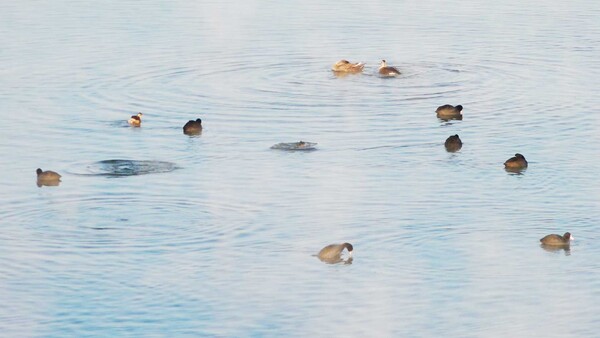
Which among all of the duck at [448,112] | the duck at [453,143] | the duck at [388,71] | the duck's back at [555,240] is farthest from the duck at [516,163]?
the duck at [388,71]

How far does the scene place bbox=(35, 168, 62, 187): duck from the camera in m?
28.5

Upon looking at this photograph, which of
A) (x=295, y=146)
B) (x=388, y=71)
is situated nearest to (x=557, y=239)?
(x=295, y=146)

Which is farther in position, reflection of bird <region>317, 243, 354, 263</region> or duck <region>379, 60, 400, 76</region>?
duck <region>379, 60, 400, 76</region>

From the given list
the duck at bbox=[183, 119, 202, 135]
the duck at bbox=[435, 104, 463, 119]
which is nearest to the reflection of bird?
the duck at bbox=[183, 119, 202, 135]

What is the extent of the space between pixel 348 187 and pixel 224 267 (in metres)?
5.62

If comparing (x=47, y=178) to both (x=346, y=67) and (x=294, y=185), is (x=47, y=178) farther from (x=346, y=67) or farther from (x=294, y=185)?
(x=346, y=67)

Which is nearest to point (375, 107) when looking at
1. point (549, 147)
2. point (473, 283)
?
point (549, 147)

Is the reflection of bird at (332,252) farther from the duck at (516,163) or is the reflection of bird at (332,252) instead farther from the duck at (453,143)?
the duck at (453,143)

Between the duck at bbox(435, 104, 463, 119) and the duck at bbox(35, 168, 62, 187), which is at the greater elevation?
the duck at bbox(435, 104, 463, 119)

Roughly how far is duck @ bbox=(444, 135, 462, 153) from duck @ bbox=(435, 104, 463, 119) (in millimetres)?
3461

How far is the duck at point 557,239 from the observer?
24422mm

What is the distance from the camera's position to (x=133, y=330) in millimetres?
20578

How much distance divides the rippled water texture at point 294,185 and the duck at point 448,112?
0.37 metres

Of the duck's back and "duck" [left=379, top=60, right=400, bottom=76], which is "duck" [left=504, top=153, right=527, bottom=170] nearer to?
the duck's back
